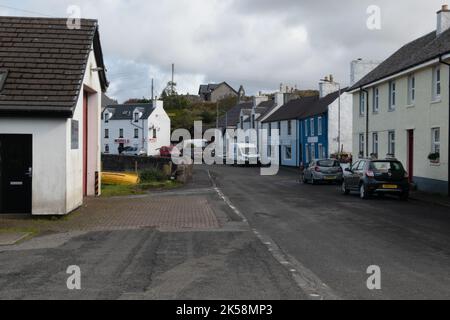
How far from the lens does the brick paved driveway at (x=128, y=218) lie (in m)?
14.3

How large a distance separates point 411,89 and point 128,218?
17718 millimetres

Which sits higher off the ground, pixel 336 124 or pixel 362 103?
pixel 362 103

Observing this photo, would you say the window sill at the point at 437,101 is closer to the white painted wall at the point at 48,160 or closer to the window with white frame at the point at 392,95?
the window with white frame at the point at 392,95

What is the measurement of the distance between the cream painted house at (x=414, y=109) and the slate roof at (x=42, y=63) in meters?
14.4

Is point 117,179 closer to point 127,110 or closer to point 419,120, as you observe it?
point 419,120

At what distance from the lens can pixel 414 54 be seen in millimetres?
29641

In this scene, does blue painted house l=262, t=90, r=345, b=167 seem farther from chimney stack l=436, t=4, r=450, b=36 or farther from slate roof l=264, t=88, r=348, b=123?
chimney stack l=436, t=4, r=450, b=36

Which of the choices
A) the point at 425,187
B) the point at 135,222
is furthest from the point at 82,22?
the point at 425,187

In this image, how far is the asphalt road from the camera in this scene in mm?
7898

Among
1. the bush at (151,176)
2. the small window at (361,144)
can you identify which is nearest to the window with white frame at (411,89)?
the small window at (361,144)

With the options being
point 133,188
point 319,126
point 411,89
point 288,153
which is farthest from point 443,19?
point 288,153

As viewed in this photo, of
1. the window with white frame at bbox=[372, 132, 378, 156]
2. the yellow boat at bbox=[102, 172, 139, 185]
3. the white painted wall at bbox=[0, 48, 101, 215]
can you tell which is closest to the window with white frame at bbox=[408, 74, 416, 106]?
the window with white frame at bbox=[372, 132, 378, 156]
